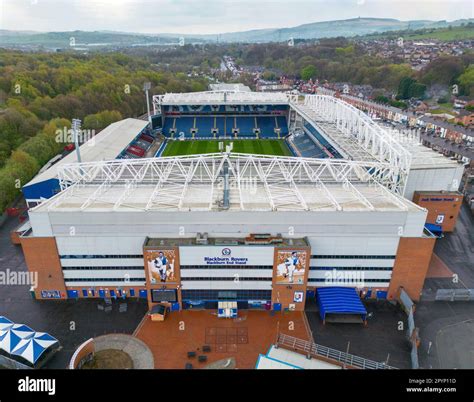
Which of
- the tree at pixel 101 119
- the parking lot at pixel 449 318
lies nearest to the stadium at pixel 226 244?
the parking lot at pixel 449 318

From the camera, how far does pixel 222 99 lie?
93.3 meters

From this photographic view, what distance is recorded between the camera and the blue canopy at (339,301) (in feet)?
103

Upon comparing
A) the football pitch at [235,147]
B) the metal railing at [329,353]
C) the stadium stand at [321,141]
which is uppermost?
the stadium stand at [321,141]

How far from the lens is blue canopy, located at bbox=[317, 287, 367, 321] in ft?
103

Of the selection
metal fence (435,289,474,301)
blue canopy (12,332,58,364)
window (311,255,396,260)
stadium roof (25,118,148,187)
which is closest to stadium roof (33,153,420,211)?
window (311,255,396,260)

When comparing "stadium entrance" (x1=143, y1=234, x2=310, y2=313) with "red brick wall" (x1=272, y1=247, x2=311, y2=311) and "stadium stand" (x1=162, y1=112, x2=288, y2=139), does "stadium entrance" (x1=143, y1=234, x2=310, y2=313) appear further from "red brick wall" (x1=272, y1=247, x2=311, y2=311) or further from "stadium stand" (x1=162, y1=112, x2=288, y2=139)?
"stadium stand" (x1=162, y1=112, x2=288, y2=139)

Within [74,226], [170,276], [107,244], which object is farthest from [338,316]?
[74,226]

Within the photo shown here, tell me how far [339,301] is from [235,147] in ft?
186

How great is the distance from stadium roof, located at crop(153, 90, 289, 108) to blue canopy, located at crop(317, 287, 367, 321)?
66727 mm

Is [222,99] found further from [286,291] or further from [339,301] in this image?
[339,301]

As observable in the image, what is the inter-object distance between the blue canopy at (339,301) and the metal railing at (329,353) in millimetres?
3644

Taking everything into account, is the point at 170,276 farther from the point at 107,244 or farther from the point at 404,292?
the point at 404,292

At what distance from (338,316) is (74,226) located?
25.8 meters

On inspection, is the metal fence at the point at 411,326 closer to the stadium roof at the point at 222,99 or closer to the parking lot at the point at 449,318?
the parking lot at the point at 449,318
